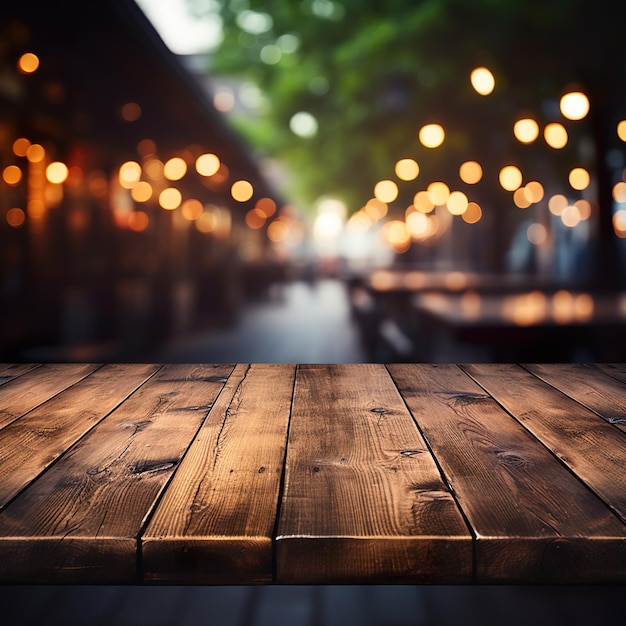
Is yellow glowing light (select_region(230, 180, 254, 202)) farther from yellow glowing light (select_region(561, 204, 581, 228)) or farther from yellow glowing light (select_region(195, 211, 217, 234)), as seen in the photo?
yellow glowing light (select_region(561, 204, 581, 228))

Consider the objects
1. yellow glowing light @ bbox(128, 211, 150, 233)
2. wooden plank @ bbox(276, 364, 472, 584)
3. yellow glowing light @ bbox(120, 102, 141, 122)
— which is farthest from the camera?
yellow glowing light @ bbox(128, 211, 150, 233)

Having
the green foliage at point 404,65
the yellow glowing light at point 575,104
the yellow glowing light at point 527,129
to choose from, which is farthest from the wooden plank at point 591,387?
the green foliage at point 404,65

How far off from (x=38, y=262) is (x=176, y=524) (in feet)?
25.9

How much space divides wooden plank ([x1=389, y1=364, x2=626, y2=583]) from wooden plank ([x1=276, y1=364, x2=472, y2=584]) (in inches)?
1.5

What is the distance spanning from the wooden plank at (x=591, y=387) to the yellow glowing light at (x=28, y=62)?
5.11 meters

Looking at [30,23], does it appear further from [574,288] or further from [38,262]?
[574,288]

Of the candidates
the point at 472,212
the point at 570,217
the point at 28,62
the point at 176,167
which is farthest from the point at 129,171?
the point at 570,217

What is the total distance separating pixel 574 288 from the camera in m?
7.43

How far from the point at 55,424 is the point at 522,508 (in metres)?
1.13

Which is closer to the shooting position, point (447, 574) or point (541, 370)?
point (447, 574)

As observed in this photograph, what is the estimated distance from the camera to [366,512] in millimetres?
1158

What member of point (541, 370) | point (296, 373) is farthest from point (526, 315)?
point (296, 373)

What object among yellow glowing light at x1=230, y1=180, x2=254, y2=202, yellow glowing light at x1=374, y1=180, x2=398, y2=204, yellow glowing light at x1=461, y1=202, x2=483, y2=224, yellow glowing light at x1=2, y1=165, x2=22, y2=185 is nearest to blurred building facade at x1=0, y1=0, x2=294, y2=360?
yellow glowing light at x1=2, y1=165, x2=22, y2=185

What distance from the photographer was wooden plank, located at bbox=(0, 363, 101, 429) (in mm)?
1931
